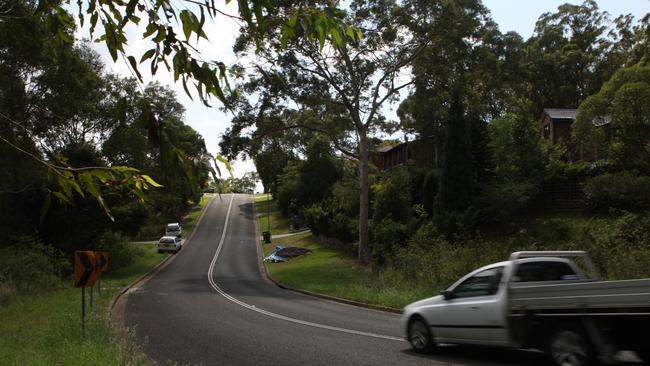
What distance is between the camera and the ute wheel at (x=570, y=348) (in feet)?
27.6

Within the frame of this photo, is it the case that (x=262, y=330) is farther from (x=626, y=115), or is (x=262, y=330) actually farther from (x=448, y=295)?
(x=626, y=115)

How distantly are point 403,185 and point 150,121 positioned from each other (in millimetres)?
39156

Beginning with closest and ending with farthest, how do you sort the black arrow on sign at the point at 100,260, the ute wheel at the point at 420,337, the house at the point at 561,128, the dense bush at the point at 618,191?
the ute wheel at the point at 420,337
the black arrow on sign at the point at 100,260
the dense bush at the point at 618,191
the house at the point at 561,128

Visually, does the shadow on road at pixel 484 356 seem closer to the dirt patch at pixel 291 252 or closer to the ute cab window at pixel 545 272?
the ute cab window at pixel 545 272

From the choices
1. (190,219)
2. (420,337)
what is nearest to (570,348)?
(420,337)

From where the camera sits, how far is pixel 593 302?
831cm

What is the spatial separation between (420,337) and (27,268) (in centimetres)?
2226

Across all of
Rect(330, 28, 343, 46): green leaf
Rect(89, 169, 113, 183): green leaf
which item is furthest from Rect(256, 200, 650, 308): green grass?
Rect(89, 169, 113, 183): green leaf

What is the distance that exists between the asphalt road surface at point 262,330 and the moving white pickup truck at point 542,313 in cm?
56

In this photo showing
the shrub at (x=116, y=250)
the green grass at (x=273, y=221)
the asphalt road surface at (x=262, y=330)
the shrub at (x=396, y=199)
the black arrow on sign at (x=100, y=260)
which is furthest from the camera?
the green grass at (x=273, y=221)

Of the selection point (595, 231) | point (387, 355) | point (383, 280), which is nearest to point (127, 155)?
point (383, 280)

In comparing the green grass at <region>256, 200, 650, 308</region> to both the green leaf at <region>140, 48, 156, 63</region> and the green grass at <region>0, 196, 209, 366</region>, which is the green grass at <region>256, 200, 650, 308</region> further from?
the green leaf at <region>140, 48, 156, 63</region>

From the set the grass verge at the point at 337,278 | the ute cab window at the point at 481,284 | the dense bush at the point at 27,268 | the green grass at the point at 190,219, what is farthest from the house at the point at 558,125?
the ute cab window at the point at 481,284

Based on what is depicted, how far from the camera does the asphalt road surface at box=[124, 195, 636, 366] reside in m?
11.1
